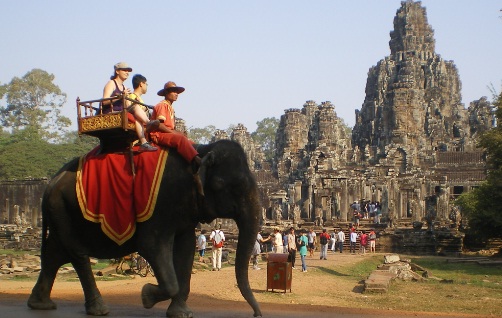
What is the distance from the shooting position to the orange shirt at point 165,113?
334 inches

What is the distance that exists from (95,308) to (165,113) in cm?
224

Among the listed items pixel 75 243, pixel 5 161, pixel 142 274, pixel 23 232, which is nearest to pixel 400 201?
pixel 23 232

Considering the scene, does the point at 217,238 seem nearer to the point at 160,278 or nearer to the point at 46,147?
the point at 160,278

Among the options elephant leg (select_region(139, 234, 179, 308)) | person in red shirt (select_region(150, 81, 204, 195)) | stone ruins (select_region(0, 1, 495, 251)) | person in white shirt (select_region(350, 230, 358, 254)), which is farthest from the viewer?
stone ruins (select_region(0, 1, 495, 251))

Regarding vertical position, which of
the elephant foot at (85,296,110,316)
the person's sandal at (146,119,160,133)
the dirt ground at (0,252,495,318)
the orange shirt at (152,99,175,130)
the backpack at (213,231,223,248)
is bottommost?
the dirt ground at (0,252,495,318)

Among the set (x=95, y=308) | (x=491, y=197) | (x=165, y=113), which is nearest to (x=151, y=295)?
(x=95, y=308)

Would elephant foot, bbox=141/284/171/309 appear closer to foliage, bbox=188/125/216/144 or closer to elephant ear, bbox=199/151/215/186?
elephant ear, bbox=199/151/215/186

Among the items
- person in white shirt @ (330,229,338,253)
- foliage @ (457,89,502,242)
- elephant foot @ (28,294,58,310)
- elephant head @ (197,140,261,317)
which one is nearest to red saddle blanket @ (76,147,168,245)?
elephant head @ (197,140,261,317)

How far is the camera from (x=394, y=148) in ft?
218

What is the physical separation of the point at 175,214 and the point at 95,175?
1.02 meters

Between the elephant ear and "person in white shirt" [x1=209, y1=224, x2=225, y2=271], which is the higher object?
the elephant ear

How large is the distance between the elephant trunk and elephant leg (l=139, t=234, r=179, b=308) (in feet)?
2.19

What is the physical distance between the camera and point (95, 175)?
8.33 m

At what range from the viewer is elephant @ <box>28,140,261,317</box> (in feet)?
25.9
